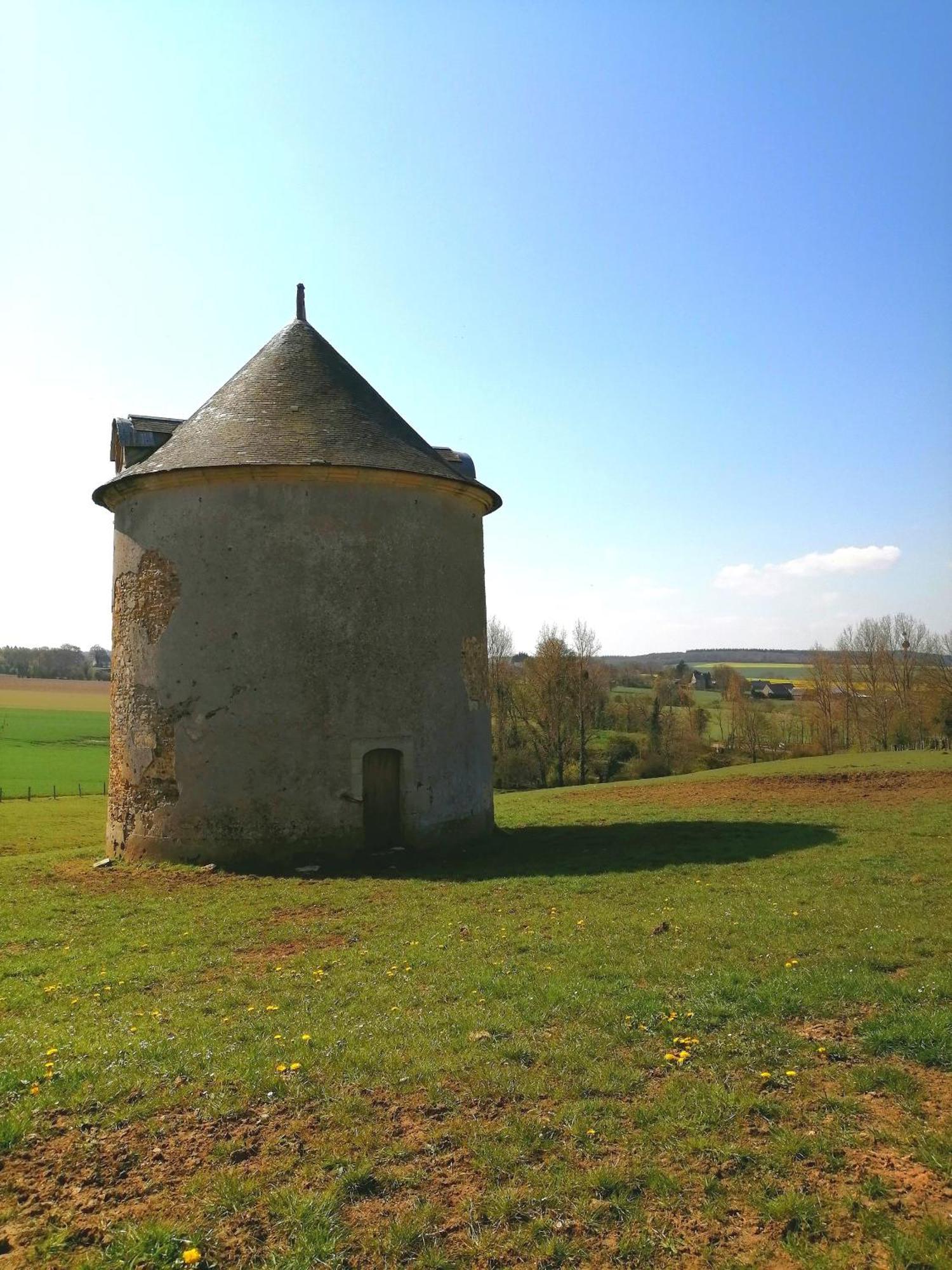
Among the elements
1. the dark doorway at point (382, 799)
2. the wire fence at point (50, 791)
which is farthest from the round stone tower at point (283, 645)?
the wire fence at point (50, 791)

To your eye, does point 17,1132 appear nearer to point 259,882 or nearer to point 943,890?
point 259,882

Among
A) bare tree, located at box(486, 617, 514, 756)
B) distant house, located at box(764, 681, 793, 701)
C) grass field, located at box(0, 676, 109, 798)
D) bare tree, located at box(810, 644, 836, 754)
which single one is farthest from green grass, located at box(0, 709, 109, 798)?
distant house, located at box(764, 681, 793, 701)

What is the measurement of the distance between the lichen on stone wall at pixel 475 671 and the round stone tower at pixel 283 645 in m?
0.29

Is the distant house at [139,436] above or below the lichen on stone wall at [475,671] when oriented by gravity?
above

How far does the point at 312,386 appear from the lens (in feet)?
49.9

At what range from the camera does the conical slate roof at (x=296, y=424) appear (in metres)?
13.6

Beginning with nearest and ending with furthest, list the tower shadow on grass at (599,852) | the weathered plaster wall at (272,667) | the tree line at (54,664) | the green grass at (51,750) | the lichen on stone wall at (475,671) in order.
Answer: the tower shadow on grass at (599,852)
the weathered plaster wall at (272,667)
the lichen on stone wall at (475,671)
the green grass at (51,750)
the tree line at (54,664)

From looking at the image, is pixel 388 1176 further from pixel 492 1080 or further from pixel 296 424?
pixel 296 424

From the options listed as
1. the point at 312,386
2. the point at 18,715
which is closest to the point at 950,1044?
the point at 312,386

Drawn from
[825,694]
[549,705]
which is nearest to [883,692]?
[825,694]

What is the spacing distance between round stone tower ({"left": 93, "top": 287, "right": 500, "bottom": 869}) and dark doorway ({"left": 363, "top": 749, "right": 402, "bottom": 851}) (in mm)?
25

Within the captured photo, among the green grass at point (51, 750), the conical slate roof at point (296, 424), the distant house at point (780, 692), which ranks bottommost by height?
the green grass at point (51, 750)

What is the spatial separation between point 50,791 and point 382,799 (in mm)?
27559

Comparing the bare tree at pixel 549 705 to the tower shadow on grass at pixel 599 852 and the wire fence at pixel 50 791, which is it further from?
the tower shadow on grass at pixel 599 852
